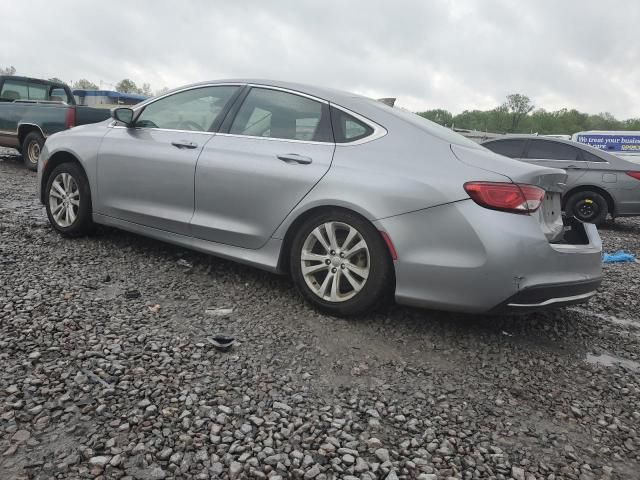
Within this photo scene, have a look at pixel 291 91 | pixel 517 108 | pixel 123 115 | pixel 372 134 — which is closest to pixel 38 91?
pixel 123 115

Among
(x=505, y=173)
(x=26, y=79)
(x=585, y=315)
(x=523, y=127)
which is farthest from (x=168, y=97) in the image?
(x=523, y=127)

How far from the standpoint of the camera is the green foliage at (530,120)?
74.7 m

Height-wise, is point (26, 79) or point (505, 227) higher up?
point (26, 79)

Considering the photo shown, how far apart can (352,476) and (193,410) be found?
2.49ft

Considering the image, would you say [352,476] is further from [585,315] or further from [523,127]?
[523,127]

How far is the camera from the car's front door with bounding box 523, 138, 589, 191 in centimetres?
880

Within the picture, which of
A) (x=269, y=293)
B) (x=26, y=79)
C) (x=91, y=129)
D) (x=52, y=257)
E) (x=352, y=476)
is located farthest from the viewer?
(x=26, y=79)

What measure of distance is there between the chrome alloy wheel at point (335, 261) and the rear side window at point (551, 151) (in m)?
7.16

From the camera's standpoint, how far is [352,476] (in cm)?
188

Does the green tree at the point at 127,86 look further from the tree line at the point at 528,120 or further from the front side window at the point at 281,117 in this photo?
the front side window at the point at 281,117

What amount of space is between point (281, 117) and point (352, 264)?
1233 mm

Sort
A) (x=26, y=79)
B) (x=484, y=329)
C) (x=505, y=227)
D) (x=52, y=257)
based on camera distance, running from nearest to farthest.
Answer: (x=505, y=227) < (x=484, y=329) < (x=52, y=257) < (x=26, y=79)

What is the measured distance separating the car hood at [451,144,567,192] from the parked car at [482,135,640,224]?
579cm

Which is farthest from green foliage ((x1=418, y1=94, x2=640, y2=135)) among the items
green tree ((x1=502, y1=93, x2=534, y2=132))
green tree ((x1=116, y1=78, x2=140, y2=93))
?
green tree ((x1=116, y1=78, x2=140, y2=93))
